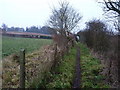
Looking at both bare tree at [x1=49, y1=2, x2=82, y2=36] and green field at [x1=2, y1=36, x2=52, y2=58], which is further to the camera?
bare tree at [x1=49, y1=2, x2=82, y2=36]

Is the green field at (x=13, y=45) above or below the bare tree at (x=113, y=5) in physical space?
below

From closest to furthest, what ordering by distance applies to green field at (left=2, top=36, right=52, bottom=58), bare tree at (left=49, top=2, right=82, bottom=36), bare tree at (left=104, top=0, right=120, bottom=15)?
green field at (left=2, top=36, right=52, bottom=58)
bare tree at (left=104, top=0, right=120, bottom=15)
bare tree at (left=49, top=2, right=82, bottom=36)

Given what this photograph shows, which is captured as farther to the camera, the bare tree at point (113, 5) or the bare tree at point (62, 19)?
the bare tree at point (62, 19)

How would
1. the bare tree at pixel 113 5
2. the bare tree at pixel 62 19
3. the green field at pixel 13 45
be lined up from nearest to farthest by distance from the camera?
the green field at pixel 13 45 < the bare tree at pixel 113 5 < the bare tree at pixel 62 19

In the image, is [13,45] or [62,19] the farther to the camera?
[62,19]

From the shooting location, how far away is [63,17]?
131 ft

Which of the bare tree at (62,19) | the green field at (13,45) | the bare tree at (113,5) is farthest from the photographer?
the bare tree at (62,19)

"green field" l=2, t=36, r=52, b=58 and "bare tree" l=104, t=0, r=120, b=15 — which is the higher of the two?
"bare tree" l=104, t=0, r=120, b=15

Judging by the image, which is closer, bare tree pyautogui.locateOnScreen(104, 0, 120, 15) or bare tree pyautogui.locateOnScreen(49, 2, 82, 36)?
bare tree pyautogui.locateOnScreen(104, 0, 120, 15)

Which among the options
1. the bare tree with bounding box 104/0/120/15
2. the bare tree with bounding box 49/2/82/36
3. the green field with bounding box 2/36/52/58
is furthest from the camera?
the bare tree with bounding box 49/2/82/36

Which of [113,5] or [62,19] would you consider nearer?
[113,5]

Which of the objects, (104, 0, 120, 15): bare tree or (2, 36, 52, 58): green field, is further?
(104, 0, 120, 15): bare tree

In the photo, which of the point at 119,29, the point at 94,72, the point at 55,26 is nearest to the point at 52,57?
the point at 94,72

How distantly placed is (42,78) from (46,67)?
0.86m
